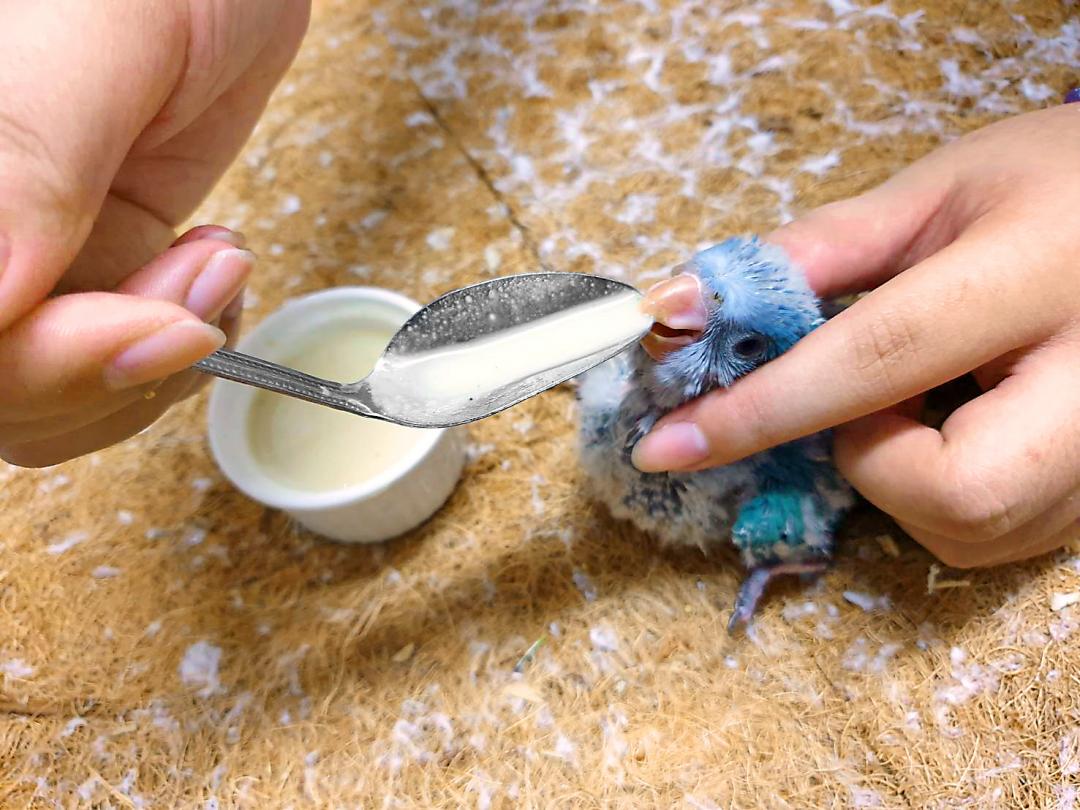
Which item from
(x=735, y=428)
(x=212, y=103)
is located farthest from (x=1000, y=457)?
(x=212, y=103)

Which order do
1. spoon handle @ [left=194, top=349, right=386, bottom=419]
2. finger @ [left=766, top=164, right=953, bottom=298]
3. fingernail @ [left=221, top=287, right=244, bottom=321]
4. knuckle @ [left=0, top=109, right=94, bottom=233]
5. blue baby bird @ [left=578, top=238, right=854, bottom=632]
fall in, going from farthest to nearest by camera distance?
fingernail @ [left=221, top=287, right=244, bottom=321]
finger @ [left=766, top=164, right=953, bottom=298]
blue baby bird @ [left=578, top=238, right=854, bottom=632]
spoon handle @ [left=194, top=349, right=386, bottom=419]
knuckle @ [left=0, top=109, right=94, bottom=233]

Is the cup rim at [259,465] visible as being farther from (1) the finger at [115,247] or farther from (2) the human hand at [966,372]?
(2) the human hand at [966,372]

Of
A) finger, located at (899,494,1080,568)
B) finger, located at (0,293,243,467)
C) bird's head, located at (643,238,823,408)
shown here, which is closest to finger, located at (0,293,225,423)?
finger, located at (0,293,243,467)

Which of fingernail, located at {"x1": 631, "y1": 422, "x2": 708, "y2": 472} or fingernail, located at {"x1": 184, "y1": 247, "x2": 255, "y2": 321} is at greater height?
fingernail, located at {"x1": 184, "y1": 247, "x2": 255, "y2": 321}

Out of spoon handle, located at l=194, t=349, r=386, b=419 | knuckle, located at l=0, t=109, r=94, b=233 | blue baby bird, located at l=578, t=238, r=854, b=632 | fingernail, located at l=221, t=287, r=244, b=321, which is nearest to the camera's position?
knuckle, located at l=0, t=109, r=94, b=233

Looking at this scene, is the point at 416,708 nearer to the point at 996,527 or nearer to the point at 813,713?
the point at 813,713


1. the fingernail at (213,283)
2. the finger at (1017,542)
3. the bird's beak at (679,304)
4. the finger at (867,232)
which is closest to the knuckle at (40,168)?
the fingernail at (213,283)

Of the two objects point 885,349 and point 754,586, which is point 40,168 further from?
point 754,586

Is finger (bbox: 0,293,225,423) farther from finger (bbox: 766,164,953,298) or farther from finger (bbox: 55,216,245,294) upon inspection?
finger (bbox: 766,164,953,298)
